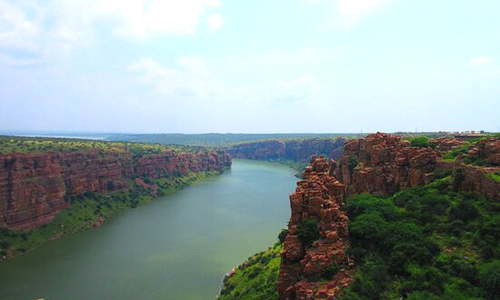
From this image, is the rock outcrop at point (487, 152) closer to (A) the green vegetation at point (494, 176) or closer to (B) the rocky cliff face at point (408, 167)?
(B) the rocky cliff face at point (408, 167)

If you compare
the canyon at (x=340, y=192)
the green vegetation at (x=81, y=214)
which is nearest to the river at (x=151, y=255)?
the green vegetation at (x=81, y=214)

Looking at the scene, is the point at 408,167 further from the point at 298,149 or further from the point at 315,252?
the point at 298,149

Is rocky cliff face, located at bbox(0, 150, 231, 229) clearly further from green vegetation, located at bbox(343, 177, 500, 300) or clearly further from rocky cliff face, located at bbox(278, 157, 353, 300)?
green vegetation, located at bbox(343, 177, 500, 300)

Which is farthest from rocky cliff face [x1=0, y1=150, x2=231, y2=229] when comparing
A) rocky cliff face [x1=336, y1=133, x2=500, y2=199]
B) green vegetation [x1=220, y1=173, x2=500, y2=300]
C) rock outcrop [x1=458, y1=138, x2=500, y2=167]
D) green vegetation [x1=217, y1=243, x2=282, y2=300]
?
rock outcrop [x1=458, y1=138, x2=500, y2=167]

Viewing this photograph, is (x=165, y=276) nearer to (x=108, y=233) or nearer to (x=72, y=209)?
(x=108, y=233)

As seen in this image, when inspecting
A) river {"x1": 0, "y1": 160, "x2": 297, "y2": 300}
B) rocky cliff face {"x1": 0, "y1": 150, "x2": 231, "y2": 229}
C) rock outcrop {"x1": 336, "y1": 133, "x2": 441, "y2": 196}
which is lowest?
A: river {"x1": 0, "y1": 160, "x2": 297, "y2": 300}

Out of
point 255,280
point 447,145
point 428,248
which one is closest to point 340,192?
point 428,248
